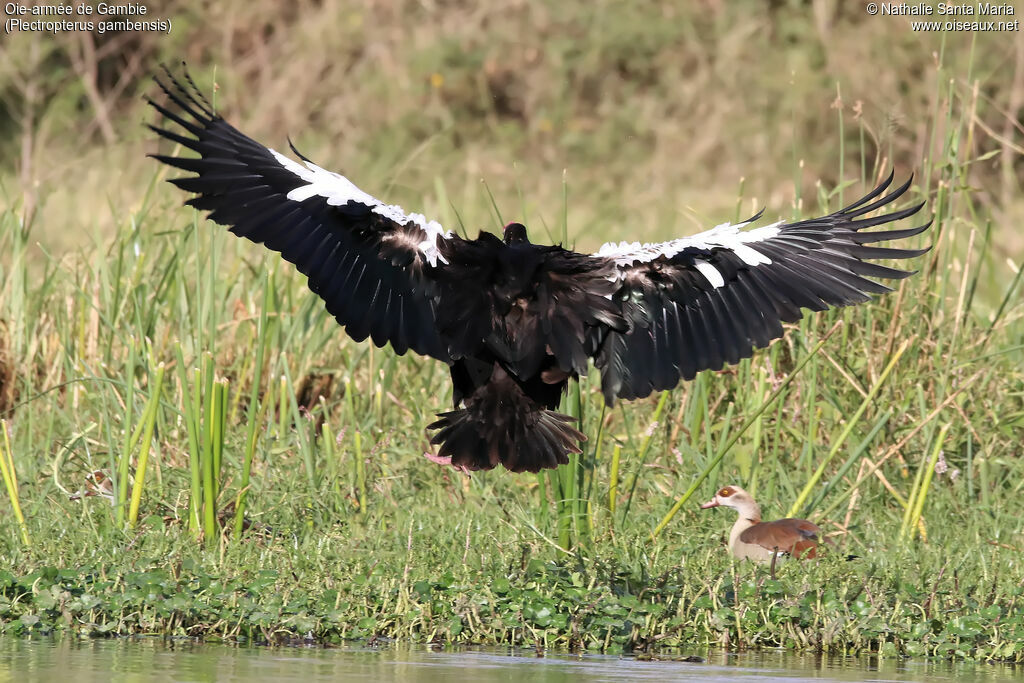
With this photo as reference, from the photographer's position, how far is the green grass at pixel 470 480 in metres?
4.07

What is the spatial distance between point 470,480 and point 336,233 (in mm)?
1067

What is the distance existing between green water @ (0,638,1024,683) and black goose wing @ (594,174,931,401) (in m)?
1.01

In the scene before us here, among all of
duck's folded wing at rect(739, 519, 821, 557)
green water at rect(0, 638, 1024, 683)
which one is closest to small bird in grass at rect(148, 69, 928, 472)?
duck's folded wing at rect(739, 519, 821, 557)

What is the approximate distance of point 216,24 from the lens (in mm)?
14188

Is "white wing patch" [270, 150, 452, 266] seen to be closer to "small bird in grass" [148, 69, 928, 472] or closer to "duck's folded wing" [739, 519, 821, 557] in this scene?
"small bird in grass" [148, 69, 928, 472]

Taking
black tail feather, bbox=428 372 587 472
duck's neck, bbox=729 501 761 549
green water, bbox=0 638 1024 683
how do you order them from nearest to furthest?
green water, bbox=0 638 1024 683, black tail feather, bbox=428 372 587 472, duck's neck, bbox=729 501 761 549

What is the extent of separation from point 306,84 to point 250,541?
9.38m

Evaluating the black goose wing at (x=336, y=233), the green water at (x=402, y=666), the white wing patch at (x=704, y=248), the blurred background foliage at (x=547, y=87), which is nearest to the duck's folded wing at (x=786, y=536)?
the green water at (x=402, y=666)

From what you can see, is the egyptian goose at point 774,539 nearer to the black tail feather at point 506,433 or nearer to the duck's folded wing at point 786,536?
the duck's folded wing at point 786,536

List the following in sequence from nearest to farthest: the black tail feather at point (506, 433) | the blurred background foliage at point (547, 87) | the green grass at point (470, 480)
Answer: the green grass at point (470, 480), the black tail feather at point (506, 433), the blurred background foliage at point (547, 87)

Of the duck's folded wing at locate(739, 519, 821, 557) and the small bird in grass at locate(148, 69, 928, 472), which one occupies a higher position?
the small bird in grass at locate(148, 69, 928, 472)

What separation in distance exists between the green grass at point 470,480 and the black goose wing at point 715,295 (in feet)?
0.66

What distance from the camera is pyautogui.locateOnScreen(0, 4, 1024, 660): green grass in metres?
4.07

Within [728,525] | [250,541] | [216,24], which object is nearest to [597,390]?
[728,525]
